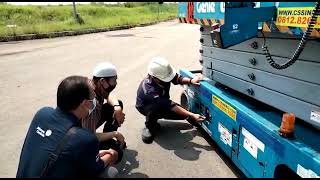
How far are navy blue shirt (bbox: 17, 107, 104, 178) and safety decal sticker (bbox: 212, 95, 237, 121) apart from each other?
60.0 inches

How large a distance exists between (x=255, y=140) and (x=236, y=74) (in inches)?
41.2

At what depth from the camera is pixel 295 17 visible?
8.33 feet

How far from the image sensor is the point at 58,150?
7.93ft

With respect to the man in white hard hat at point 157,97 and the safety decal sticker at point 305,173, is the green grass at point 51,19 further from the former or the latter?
the safety decal sticker at point 305,173

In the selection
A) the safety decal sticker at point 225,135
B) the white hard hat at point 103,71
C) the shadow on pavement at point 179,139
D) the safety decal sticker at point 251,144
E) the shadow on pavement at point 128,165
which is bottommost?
the shadow on pavement at point 128,165

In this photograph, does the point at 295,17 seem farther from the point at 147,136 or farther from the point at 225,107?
the point at 147,136

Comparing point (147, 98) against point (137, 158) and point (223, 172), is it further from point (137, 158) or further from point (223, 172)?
point (223, 172)

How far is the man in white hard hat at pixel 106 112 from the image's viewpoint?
3.79 meters

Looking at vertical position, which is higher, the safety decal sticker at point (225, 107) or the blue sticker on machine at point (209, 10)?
the blue sticker on machine at point (209, 10)

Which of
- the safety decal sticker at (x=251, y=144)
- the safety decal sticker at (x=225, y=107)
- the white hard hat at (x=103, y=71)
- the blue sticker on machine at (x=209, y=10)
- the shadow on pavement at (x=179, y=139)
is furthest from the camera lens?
the shadow on pavement at (x=179, y=139)

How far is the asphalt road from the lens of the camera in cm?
421

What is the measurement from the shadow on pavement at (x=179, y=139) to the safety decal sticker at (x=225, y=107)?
2.39 feet

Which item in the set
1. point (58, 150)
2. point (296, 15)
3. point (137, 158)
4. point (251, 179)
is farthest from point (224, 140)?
point (58, 150)

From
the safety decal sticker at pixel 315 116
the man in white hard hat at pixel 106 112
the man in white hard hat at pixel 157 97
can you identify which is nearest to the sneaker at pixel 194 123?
the man in white hard hat at pixel 157 97
